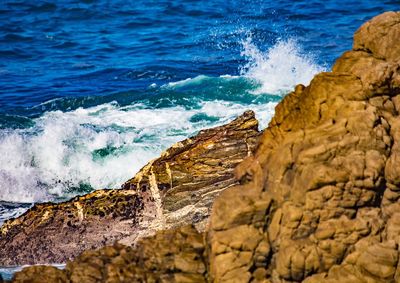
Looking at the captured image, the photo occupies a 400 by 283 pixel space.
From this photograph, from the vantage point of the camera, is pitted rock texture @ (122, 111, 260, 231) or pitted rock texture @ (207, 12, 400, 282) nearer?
pitted rock texture @ (207, 12, 400, 282)

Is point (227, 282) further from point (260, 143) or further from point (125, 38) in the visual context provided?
point (125, 38)

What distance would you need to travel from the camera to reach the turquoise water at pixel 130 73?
16312mm

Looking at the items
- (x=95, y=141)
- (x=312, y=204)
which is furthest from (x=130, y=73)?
(x=312, y=204)

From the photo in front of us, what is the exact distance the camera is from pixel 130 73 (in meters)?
23.1

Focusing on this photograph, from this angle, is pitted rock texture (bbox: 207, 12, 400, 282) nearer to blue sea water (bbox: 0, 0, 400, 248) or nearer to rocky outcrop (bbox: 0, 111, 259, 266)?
rocky outcrop (bbox: 0, 111, 259, 266)

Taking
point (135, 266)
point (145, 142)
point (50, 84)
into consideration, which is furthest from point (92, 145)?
point (135, 266)

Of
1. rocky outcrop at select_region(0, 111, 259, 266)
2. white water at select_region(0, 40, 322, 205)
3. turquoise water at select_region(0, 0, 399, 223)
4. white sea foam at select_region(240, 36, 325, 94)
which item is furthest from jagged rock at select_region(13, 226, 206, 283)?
white sea foam at select_region(240, 36, 325, 94)

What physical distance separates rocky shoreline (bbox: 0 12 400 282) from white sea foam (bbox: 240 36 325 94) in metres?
12.9

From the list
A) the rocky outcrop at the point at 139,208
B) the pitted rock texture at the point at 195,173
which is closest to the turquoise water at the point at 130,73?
the rocky outcrop at the point at 139,208

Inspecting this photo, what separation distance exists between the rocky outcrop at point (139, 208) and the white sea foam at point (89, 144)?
10.7 feet

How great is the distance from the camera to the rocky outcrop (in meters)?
10.8

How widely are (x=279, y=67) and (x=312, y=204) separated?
622 inches

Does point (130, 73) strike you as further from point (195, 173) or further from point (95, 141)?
point (195, 173)

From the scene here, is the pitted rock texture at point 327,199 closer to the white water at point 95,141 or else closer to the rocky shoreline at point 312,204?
the rocky shoreline at point 312,204
